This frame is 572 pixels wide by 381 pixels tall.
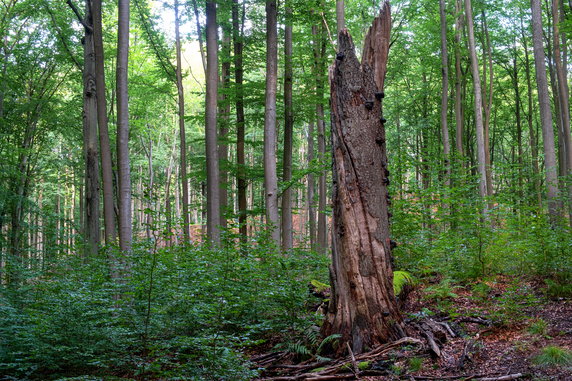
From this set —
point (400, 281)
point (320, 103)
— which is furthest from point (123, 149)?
point (320, 103)

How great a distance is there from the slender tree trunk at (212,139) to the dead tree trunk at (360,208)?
7.03 metres

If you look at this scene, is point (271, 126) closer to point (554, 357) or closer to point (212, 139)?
point (212, 139)

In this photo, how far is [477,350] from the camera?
455 cm

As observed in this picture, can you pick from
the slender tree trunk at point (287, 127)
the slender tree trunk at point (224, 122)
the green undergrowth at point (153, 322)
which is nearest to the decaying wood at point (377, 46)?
the green undergrowth at point (153, 322)

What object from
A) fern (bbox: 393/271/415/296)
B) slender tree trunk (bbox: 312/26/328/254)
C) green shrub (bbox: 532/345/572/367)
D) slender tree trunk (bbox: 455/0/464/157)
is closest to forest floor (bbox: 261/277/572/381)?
green shrub (bbox: 532/345/572/367)

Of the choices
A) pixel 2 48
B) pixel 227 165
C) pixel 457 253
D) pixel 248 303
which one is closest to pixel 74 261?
pixel 248 303

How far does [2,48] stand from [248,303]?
17601mm

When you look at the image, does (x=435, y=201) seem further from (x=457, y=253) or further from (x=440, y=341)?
(x=440, y=341)

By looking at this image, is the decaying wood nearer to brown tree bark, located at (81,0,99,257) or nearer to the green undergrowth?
the green undergrowth

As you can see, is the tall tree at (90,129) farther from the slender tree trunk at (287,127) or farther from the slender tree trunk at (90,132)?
the slender tree trunk at (287,127)

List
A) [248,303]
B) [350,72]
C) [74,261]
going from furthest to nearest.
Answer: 1. [74,261]
2. [248,303]
3. [350,72]

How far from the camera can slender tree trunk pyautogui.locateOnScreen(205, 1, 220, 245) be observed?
39.7 ft

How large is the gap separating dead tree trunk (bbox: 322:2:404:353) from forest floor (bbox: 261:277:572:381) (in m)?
0.46

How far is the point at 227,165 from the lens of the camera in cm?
1518
